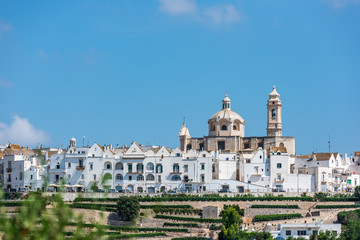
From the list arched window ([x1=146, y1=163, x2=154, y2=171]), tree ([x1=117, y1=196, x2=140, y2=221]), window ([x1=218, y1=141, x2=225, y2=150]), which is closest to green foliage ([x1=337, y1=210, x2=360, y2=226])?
tree ([x1=117, y1=196, x2=140, y2=221])

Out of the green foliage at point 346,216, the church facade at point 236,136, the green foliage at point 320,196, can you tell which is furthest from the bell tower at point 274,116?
the green foliage at point 346,216

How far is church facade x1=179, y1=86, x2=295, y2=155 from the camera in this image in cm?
9188

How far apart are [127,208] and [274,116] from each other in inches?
1201

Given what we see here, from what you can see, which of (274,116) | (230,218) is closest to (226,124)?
(274,116)

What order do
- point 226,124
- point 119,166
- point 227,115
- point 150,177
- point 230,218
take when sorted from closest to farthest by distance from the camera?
point 230,218, point 150,177, point 119,166, point 226,124, point 227,115

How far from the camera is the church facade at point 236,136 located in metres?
91.9

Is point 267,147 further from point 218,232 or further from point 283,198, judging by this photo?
point 218,232

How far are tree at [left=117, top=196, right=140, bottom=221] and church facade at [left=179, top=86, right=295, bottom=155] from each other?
21507mm

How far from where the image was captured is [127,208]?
72125 mm

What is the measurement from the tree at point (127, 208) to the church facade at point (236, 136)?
847 inches

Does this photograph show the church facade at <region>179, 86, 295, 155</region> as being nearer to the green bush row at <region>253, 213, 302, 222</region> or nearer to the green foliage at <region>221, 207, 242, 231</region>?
the green bush row at <region>253, 213, 302, 222</region>

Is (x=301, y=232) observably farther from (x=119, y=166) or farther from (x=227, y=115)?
(x=227, y=115)

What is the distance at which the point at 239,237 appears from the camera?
64.4 meters

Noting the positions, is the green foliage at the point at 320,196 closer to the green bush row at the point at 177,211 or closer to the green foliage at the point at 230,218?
the green foliage at the point at 230,218
